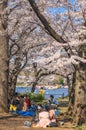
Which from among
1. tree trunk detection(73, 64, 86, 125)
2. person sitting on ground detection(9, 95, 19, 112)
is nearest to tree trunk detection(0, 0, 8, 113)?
person sitting on ground detection(9, 95, 19, 112)

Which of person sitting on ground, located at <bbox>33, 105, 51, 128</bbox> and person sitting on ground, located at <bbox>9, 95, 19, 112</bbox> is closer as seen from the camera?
person sitting on ground, located at <bbox>33, 105, 51, 128</bbox>

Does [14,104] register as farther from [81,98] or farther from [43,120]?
[43,120]

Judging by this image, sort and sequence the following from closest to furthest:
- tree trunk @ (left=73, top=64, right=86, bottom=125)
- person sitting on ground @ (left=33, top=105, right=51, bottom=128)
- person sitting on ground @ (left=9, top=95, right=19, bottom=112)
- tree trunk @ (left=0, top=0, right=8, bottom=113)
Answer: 1. person sitting on ground @ (left=33, top=105, right=51, bottom=128)
2. tree trunk @ (left=73, top=64, right=86, bottom=125)
3. tree trunk @ (left=0, top=0, right=8, bottom=113)
4. person sitting on ground @ (left=9, top=95, right=19, bottom=112)

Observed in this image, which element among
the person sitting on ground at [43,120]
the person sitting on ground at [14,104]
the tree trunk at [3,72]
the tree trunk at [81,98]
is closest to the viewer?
the person sitting on ground at [43,120]

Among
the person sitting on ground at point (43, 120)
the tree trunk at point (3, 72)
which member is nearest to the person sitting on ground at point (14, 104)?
the tree trunk at point (3, 72)

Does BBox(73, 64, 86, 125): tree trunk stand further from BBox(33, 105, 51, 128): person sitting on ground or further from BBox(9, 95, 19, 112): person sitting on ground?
BBox(9, 95, 19, 112): person sitting on ground

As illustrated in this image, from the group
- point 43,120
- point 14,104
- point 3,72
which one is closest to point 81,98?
point 43,120

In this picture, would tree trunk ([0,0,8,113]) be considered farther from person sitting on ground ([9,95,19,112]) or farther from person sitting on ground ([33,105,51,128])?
person sitting on ground ([33,105,51,128])

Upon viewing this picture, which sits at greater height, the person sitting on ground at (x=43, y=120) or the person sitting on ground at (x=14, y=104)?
the person sitting on ground at (x=43, y=120)

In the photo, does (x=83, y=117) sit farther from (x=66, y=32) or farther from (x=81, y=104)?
(x=66, y=32)

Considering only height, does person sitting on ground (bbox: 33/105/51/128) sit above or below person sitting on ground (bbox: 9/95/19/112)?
above

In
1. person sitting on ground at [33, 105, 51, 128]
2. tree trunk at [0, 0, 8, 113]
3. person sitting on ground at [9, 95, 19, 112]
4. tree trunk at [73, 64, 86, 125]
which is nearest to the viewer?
person sitting on ground at [33, 105, 51, 128]

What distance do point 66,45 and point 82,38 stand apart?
0.75 m

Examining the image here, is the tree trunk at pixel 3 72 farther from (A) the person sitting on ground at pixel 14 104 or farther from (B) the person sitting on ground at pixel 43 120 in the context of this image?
(B) the person sitting on ground at pixel 43 120
